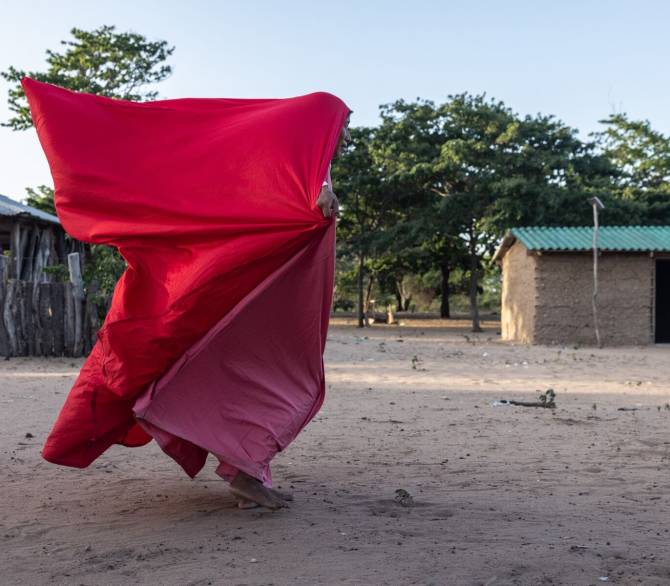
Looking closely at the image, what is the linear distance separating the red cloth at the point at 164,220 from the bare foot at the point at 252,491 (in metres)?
0.53

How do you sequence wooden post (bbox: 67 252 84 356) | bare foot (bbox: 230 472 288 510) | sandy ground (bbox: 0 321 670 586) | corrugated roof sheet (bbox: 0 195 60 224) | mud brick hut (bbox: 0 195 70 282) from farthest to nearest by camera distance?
mud brick hut (bbox: 0 195 70 282), corrugated roof sheet (bbox: 0 195 60 224), wooden post (bbox: 67 252 84 356), bare foot (bbox: 230 472 288 510), sandy ground (bbox: 0 321 670 586)

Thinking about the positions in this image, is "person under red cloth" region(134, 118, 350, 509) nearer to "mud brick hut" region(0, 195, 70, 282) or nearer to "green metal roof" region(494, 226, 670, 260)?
"mud brick hut" region(0, 195, 70, 282)

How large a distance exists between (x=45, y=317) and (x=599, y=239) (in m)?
13.7

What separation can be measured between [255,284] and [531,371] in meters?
8.92

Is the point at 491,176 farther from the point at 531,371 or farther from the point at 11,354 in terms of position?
the point at 11,354

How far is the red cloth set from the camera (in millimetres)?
3402

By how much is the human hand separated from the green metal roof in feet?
50.9

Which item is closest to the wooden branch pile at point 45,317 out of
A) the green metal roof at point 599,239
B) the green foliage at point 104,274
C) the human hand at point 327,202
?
the green foliage at point 104,274

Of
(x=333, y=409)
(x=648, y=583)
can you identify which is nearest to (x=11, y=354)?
(x=333, y=409)

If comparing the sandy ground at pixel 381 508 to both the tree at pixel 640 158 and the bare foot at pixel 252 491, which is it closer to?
the bare foot at pixel 252 491

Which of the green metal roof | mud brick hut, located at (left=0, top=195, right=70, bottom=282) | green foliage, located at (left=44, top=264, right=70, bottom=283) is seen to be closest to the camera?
green foliage, located at (left=44, top=264, right=70, bottom=283)

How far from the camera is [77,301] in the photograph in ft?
37.3

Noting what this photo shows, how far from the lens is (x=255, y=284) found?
11.6 ft

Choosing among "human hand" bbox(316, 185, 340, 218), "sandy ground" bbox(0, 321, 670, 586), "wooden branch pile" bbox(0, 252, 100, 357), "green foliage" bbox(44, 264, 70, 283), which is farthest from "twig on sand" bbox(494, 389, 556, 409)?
"green foliage" bbox(44, 264, 70, 283)
